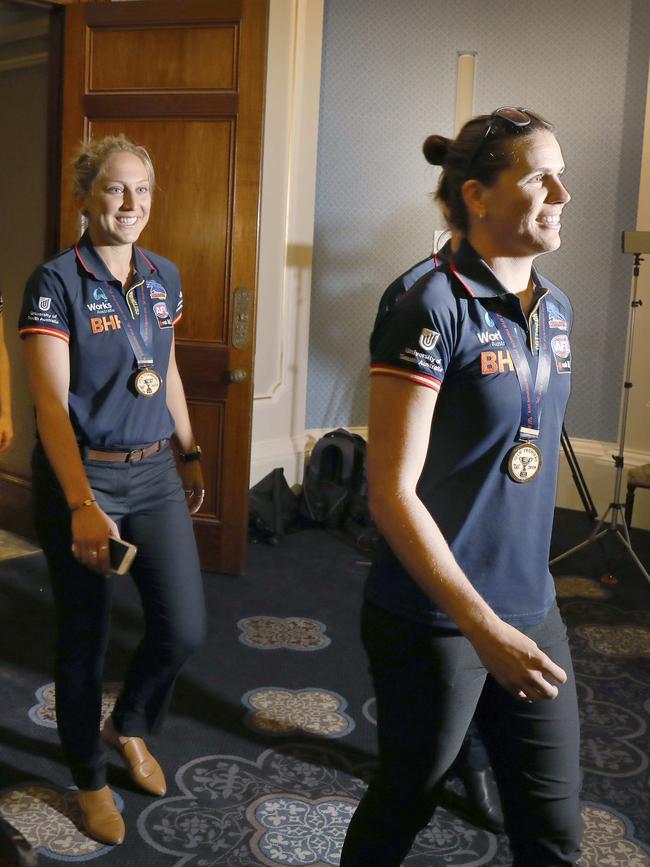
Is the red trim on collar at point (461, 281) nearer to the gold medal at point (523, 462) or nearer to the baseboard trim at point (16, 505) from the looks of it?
the gold medal at point (523, 462)

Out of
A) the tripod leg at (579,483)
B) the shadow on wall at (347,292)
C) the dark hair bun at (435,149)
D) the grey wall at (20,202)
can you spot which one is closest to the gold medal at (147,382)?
the dark hair bun at (435,149)

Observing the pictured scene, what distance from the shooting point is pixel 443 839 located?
7.00 feet

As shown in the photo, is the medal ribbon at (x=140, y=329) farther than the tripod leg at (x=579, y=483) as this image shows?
No

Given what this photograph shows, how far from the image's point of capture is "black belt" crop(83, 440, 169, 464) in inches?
77.7

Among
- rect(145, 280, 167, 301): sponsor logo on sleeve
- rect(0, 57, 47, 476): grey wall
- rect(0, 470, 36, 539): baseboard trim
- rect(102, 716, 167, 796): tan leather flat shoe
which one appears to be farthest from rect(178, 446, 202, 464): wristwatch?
rect(0, 57, 47, 476): grey wall

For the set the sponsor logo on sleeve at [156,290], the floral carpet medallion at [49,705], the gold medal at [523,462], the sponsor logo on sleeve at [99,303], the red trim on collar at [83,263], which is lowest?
the floral carpet medallion at [49,705]

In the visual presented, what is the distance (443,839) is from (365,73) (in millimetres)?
4132

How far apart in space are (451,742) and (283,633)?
2.06 m

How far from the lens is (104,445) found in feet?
6.51

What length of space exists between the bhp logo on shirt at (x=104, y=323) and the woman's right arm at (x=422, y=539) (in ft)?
2.91

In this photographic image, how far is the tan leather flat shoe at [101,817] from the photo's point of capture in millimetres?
2059

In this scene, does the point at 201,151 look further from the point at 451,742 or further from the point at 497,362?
the point at 451,742

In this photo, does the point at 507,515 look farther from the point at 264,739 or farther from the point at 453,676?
the point at 264,739

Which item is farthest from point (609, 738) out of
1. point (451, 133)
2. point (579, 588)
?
point (451, 133)
